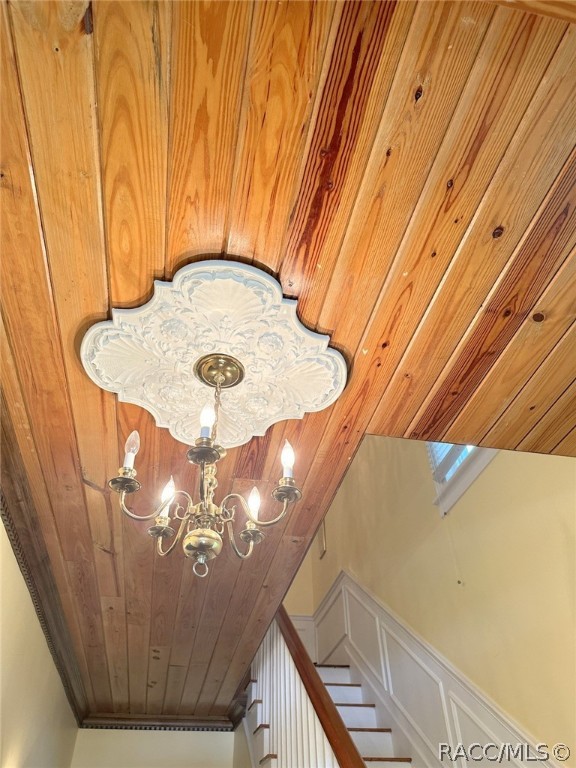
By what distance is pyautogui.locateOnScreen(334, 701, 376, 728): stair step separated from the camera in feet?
11.6

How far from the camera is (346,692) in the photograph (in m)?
3.83

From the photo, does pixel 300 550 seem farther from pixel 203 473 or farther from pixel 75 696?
pixel 75 696

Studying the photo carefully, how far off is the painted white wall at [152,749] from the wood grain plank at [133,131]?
433 centimetres

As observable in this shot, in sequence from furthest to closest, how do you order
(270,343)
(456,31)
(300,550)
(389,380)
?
(300,550)
(389,380)
(270,343)
(456,31)

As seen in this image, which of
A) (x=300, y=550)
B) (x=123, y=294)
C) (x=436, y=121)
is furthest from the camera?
(x=300, y=550)

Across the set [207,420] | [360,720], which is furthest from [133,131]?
[360,720]

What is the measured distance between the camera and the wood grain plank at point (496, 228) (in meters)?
0.90

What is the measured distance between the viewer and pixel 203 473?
1.27 meters

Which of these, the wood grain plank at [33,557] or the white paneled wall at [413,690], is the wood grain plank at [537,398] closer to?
the white paneled wall at [413,690]

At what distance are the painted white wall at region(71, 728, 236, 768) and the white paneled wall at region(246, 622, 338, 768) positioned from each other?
0.64 meters

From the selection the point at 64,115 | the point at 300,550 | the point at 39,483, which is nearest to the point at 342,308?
the point at 64,115

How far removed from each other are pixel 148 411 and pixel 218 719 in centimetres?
387

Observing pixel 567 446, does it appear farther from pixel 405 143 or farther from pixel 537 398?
pixel 405 143

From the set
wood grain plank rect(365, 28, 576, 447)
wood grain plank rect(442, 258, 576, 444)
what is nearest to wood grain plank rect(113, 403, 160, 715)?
wood grain plank rect(365, 28, 576, 447)
